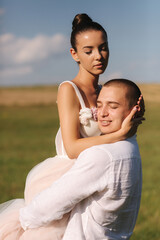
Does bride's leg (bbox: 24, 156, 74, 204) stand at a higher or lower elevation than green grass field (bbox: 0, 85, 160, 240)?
higher

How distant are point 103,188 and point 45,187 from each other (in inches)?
20.0

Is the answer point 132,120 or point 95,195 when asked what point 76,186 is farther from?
point 132,120

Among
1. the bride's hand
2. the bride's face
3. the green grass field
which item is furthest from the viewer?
the green grass field

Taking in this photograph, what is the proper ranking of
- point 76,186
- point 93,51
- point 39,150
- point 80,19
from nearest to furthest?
point 76,186 → point 93,51 → point 80,19 → point 39,150

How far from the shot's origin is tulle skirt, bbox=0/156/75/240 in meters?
2.81

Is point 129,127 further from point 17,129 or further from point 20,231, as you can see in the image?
point 17,129

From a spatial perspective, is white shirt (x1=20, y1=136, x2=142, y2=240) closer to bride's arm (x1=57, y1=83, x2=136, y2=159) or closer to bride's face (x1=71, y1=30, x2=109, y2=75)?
bride's arm (x1=57, y1=83, x2=136, y2=159)

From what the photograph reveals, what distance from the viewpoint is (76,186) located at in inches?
102

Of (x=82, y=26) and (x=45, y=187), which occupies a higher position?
(x=82, y=26)

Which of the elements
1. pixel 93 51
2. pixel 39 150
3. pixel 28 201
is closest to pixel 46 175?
pixel 28 201

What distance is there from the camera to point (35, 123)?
26250 millimetres

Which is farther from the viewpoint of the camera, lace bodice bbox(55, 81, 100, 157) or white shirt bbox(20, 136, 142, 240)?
lace bodice bbox(55, 81, 100, 157)

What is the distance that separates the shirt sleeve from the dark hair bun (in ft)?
3.88

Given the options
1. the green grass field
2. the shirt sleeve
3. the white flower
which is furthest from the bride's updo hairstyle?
the green grass field
